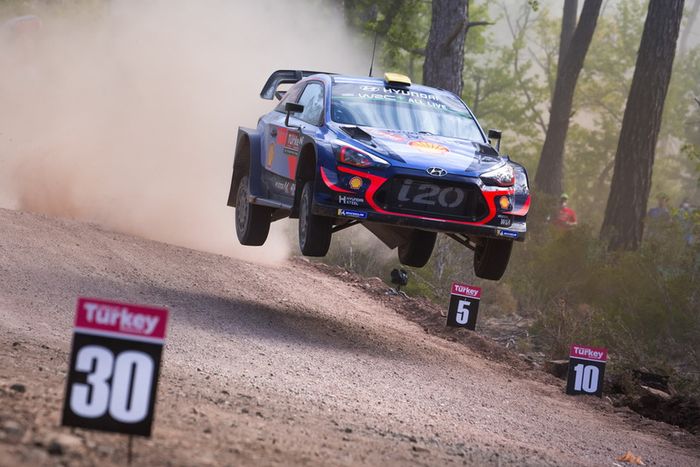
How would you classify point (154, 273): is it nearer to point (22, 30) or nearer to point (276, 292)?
point (276, 292)

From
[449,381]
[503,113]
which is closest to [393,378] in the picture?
[449,381]

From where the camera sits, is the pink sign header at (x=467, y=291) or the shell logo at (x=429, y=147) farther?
the pink sign header at (x=467, y=291)

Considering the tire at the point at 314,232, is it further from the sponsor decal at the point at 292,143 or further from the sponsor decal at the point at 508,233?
the sponsor decal at the point at 508,233

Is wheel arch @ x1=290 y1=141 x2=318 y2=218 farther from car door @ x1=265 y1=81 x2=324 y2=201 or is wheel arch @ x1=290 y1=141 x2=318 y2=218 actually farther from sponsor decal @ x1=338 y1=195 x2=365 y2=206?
sponsor decal @ x1=338 y1=195 x2=365 y2=206

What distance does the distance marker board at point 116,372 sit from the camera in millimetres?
5496

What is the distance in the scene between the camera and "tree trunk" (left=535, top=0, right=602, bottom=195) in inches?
1254

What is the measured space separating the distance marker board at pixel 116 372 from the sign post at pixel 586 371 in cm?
744

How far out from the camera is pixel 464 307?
48.8ft

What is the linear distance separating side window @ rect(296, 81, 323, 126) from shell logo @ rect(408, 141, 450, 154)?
3.62 ft

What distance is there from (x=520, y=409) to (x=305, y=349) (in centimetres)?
209

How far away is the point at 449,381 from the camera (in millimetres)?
11086

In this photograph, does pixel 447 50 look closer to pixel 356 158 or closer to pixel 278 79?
pixel 278 79

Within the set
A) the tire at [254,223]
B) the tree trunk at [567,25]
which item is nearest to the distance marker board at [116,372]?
the tire at [254,223]

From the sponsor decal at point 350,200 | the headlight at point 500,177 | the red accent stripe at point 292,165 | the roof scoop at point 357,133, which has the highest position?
the roof scoop at point 357,133
